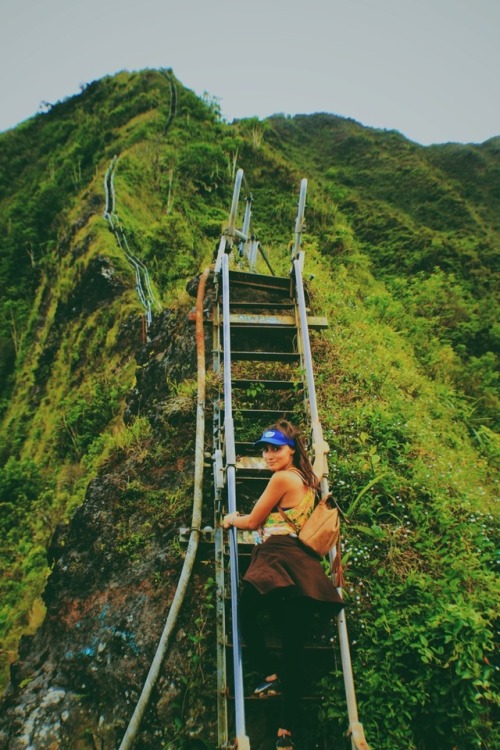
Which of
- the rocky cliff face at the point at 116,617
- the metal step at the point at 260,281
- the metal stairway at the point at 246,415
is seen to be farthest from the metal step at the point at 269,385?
the metal step at the point at 260,281

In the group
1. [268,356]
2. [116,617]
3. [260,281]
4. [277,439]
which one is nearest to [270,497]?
[277,439]

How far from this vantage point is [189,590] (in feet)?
13.2

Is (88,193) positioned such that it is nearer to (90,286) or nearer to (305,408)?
(90,286)

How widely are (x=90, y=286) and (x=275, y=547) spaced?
11180 millimetres

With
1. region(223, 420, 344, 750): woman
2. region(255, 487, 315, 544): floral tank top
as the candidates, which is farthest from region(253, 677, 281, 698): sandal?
region(255, 487, 315, 544): floral tank top

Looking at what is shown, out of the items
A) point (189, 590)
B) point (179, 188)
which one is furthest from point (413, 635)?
point (179, 188)

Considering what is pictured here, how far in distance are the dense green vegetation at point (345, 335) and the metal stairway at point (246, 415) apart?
0.51 meters

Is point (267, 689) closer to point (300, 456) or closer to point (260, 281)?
point (300, 456)

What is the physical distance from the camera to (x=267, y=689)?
3.15 metres

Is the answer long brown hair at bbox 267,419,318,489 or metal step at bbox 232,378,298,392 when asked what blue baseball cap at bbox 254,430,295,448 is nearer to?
long brown hair at bbox 267,419,318,489

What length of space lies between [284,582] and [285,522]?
16.4 inches

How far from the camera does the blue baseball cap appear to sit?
3221 millimetres

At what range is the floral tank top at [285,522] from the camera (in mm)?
2949

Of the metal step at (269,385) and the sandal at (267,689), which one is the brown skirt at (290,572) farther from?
the metal step at (269,385)
